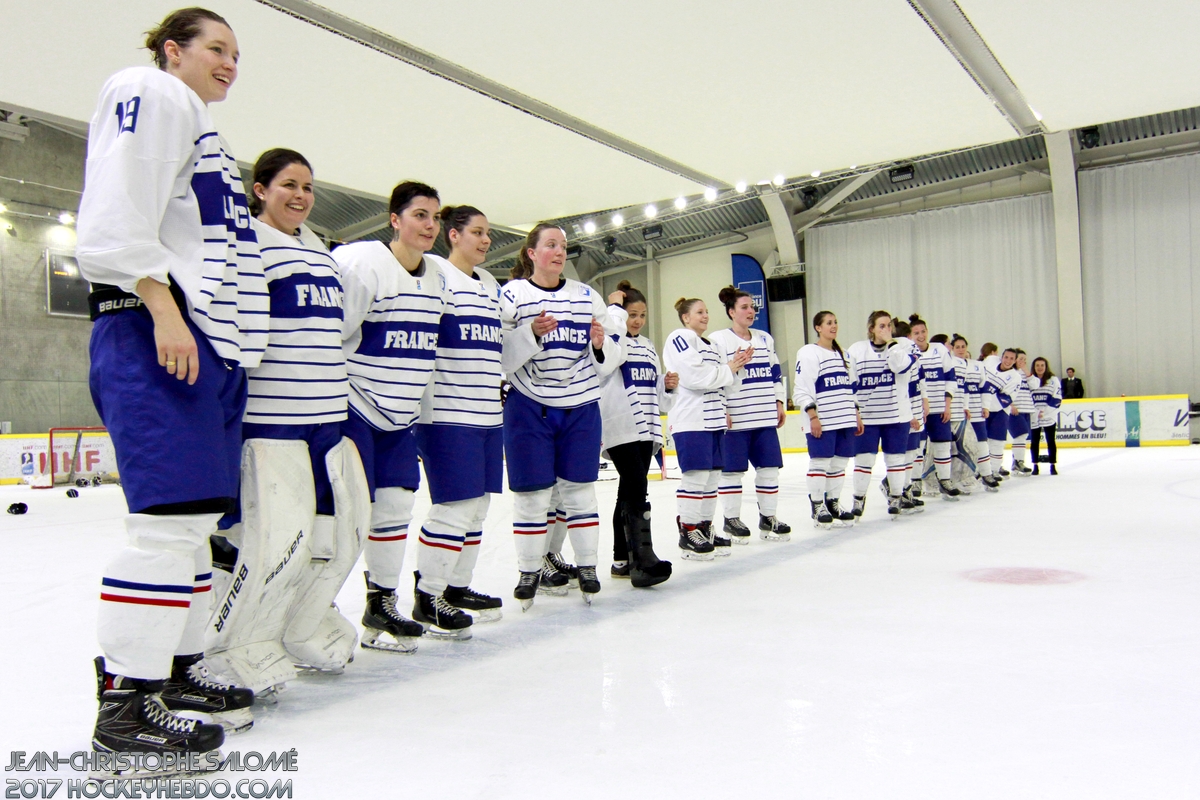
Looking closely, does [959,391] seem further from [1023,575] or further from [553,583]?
[553,583]

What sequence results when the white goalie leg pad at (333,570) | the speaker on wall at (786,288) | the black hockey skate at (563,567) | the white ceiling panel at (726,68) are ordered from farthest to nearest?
the speaker on wall at (786,288) → the white ceiling panel at (726,68) → the black hockey skate at (563,567) → the white goalie leg pad at (333,570)

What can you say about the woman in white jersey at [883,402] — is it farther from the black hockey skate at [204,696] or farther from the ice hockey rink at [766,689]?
the black hockey skate at [204,696]

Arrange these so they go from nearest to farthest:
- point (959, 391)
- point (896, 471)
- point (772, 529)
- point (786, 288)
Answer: point (772, 529) → point (896, 471) → point (959, 391) → point (786, 288)

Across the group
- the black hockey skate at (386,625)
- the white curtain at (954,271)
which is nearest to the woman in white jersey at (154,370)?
the black hockey skate at (386,625)

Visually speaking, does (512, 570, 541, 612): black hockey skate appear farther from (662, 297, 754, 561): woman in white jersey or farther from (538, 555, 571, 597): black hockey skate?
(662, 297, 754, 561): woman in white jersey

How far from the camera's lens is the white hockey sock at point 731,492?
5.33 m

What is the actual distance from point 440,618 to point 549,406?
3.15 feet

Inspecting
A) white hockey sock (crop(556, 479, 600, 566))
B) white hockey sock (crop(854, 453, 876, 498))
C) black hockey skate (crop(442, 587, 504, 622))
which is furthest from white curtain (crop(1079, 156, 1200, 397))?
black hockey skate (crop(442, 587, 504, 622))

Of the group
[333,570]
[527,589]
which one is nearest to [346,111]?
[527,589]

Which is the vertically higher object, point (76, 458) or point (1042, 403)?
point (1042, 403)

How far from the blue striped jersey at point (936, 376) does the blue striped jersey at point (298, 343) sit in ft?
20.1

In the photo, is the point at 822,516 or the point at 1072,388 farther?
the point at 1072,388

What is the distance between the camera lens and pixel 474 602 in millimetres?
3117

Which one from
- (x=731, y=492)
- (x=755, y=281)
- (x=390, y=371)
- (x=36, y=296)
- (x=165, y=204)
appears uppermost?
(x=755, y=281)
